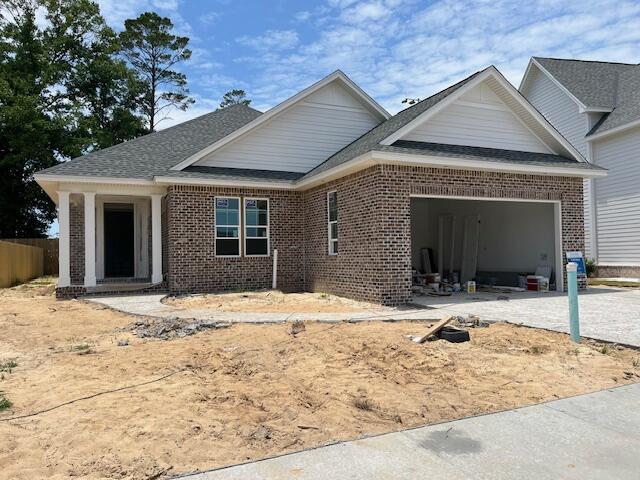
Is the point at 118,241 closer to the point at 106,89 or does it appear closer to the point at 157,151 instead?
the point at 157,151

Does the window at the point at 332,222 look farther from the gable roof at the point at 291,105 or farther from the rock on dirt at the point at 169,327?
the rock on dirt at the point at 169,327

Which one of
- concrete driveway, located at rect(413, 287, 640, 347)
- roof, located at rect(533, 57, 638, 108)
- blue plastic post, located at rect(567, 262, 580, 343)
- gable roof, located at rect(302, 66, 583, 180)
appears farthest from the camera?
roof, located at rect(533, 57, 638, 108)

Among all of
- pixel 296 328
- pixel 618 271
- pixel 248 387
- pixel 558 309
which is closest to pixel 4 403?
pixel 248 387

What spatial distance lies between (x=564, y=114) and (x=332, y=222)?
14.9m

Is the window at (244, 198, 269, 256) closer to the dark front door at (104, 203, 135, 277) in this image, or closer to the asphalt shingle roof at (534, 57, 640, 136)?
the dark front door at (104, 203, 135, 277)

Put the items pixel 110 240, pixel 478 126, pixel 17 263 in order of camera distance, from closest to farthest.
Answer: pixel 478 126 < pixel 110 240 < pixel 17 263

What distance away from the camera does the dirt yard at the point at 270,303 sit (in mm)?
11617

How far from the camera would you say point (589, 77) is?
24078 mm

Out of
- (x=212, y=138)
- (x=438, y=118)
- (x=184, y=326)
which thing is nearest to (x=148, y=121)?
(x=212, y=138)

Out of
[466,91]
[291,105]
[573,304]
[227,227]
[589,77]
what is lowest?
[573,304]

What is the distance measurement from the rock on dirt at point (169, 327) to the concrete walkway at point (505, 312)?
0.43 meters

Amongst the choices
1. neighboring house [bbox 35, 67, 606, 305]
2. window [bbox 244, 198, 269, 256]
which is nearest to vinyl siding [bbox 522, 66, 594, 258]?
neighboring house [bbox 35, 67, 606, 305]

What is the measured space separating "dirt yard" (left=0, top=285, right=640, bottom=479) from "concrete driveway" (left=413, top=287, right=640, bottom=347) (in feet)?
2.55

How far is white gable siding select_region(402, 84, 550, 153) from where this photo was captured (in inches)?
538
